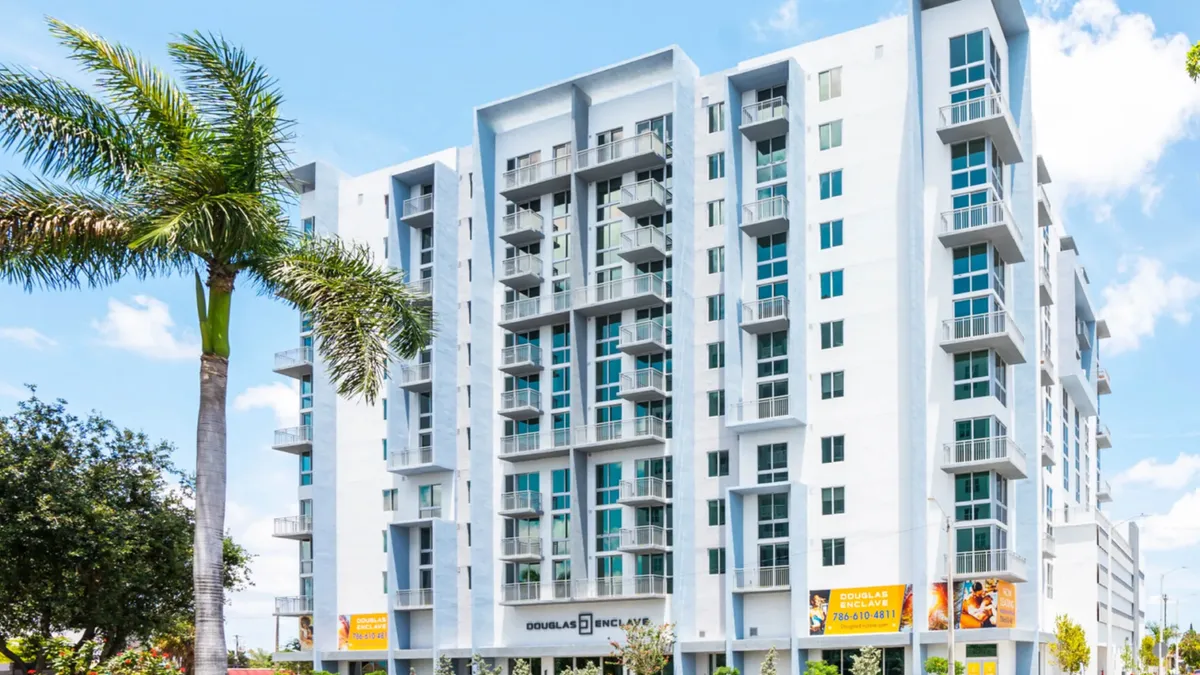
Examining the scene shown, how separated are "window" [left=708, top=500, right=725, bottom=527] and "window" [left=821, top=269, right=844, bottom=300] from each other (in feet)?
37.6

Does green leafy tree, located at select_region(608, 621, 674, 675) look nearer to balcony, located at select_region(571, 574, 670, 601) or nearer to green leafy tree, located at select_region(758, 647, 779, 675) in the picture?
balcony, located at select_region(571, 574, 670, 601)

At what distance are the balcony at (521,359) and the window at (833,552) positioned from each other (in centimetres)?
1920

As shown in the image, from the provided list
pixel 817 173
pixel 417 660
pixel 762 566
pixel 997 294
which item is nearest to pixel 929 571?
pixel 762 566

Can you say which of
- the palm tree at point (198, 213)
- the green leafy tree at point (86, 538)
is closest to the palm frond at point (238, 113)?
the palm tree at point (198, 213)

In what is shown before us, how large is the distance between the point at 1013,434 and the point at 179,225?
159ft

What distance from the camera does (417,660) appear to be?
237 ft

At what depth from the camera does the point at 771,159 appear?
64.9 m

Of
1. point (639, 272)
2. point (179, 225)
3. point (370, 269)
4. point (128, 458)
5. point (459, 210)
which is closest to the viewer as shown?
point (179, 225)

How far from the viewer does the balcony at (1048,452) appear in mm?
69275

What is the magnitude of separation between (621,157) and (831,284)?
13.6 meters

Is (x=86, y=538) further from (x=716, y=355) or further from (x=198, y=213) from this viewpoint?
(x=716, y=355)

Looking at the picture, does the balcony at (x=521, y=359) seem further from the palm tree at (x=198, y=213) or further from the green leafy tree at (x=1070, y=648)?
the palm tree at (x=198, y=213)

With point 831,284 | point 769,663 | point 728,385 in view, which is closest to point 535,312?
point 728,385

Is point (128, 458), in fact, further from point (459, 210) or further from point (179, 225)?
point (459, 210)
